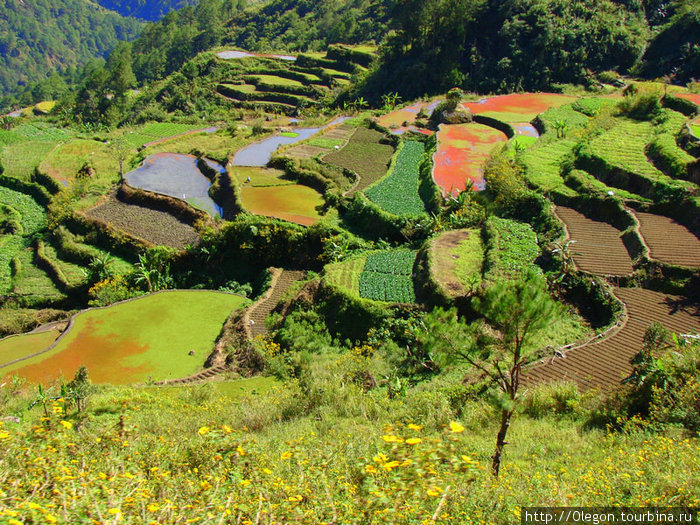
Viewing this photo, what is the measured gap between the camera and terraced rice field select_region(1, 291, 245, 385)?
69.1 ft

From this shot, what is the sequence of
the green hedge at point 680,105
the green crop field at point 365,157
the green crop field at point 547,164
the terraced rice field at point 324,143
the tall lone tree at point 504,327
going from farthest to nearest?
the terraced rice field at point 324,143, the green crop field at point 365,157, the green hedge at point 680,105, the green crop field at point 547,164, the tall lone tree at point 504,327

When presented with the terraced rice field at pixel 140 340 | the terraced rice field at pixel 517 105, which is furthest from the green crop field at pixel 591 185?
the terraced rice field at pixel 140 340

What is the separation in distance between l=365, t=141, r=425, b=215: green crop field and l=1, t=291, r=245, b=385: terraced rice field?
11275 millimetres

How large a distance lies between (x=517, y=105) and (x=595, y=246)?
102 feet

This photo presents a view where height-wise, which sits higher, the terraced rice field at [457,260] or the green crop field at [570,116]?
the green crop field at [570,116]

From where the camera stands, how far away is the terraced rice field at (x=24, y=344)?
73.7ft

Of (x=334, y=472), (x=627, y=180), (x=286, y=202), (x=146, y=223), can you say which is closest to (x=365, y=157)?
(x=286, y=202)

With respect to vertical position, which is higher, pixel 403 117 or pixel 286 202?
pixel 403 117

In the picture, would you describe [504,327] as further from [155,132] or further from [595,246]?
[155,132]

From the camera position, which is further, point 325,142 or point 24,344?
point 325,142

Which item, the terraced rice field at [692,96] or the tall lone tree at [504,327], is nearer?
the tall lone tree at [504,327]

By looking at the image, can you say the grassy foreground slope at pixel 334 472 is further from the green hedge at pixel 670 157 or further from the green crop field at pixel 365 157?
the green crop field at pixel 365 157

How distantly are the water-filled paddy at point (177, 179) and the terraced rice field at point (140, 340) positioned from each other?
30.6 feet

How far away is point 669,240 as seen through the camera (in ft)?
72.5
